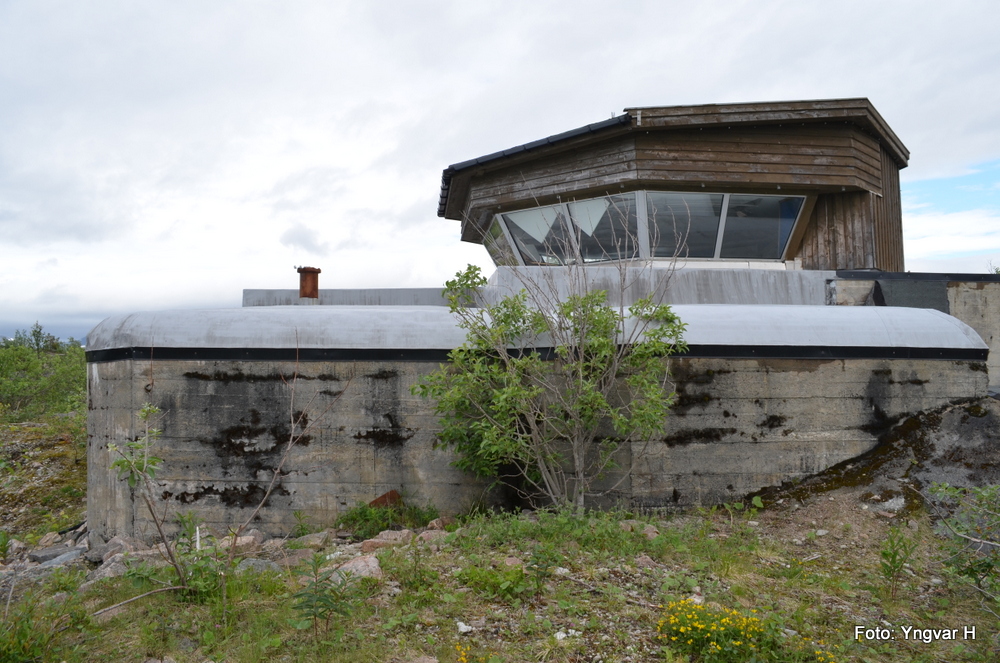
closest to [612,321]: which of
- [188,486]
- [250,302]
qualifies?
[188,486]

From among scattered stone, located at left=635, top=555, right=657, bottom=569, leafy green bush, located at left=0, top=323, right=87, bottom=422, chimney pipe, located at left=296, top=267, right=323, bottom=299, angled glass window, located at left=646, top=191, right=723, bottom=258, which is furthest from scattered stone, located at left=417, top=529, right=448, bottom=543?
leafy green bush, located at left=0, top=323, right=87, bottom=422

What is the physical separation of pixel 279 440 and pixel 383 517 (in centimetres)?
135

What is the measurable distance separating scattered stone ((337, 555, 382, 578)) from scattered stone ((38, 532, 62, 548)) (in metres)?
5.21

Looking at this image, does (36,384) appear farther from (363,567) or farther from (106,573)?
(363,567)

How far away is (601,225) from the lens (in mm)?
9555

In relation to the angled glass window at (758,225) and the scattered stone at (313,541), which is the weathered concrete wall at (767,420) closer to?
the angled glass window at (758,225)

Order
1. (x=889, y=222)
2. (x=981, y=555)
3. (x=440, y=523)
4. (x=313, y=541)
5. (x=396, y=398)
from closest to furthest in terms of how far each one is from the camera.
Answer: (x=981, y=555), (x=313, y=541), (x=440, y=523), (x=396, y=398), (x=889, y=222)

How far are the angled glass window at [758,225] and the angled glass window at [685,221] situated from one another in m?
0.21

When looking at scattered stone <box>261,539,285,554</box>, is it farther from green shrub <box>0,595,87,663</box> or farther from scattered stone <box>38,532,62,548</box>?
scattered stone <box>38,532,62,548</box>

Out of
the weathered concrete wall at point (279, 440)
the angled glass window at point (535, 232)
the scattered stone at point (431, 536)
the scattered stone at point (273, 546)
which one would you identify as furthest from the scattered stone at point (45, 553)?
the angled glass window at point (535, 232)

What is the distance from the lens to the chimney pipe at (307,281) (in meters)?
9.93

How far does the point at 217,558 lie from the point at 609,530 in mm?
3060

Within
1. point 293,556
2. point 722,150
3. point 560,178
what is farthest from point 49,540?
point 722,150

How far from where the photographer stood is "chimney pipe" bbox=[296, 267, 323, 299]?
993cm
